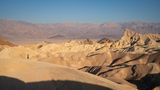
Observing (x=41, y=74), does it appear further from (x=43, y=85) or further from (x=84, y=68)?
(x=84, y=68)

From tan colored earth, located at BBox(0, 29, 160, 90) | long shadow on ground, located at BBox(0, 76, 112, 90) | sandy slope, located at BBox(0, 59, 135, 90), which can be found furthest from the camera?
tan colored earth, located at BBox(0, 29, 160, 90)

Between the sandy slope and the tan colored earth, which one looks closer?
the sandy slope

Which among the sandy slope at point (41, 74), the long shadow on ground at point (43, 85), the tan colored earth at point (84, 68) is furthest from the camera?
the tan colored earth at point (84, 68)

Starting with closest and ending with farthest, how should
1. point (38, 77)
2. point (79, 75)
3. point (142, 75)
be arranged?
point (38, 77)
point (79, 75)
point (142, 75)

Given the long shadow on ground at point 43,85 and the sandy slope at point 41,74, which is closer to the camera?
the long shadow on ground at point 43,85

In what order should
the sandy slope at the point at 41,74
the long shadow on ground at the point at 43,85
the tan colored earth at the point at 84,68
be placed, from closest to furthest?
the long shadow on ground at the point at 43,85, the sandy slope at the point at 41,74, the tan colored earth at the point at 84,68

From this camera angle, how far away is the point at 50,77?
1305 centimetres

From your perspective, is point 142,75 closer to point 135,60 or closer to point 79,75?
point 135,60

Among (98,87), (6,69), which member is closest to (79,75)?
(98,87)

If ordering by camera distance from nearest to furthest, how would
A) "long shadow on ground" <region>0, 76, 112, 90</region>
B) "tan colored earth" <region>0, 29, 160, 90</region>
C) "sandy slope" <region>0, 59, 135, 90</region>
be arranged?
"long shadow on ground" <region>0, 76, 112, 90</region>, "sandy slope" <region>0, 59, 135, 90</region>, "tan colored earth" <region>0, 29, 160, 90</region>

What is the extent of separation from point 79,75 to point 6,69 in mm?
3213

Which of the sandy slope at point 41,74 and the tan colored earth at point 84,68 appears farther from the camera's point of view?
the tan colored earth at point 84,68

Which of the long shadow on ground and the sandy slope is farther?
the sandy slope

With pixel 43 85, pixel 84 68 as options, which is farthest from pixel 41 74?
pixel 84 68
